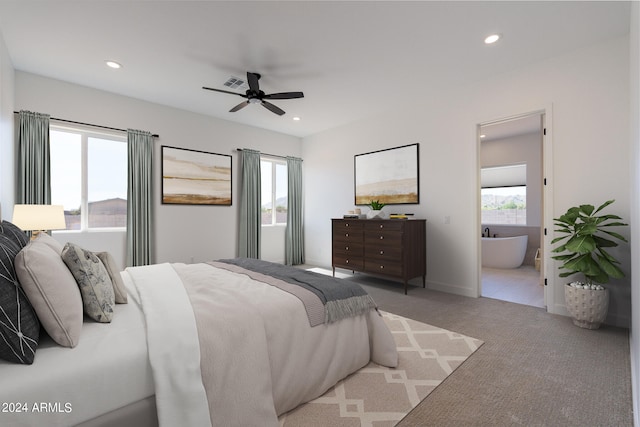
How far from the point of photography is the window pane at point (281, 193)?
6.16 metres

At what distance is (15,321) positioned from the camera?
3.50ft

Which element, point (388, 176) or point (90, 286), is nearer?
point (90, 286)

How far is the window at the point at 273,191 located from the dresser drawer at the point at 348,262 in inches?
70.8

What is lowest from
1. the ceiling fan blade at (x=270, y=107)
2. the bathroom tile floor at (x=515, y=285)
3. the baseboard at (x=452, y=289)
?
the bathroom tile floor at (x=515, y=285)

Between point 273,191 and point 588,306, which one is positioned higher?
point 273,191

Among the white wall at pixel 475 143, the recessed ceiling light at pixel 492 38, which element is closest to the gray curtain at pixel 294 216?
the white wall at pixel 475 143

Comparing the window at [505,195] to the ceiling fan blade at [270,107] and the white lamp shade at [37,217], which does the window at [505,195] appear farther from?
the white lamp shade at [37,217]

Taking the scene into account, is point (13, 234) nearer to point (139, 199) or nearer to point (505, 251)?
point (139, 199)

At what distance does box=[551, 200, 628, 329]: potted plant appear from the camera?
2.64 metres

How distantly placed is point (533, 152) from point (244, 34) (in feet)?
20.2

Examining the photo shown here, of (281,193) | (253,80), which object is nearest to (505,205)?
(281,193)

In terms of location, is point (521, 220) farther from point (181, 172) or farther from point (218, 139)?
point (181, 172)

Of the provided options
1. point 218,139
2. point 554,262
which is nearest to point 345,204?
point 218,139

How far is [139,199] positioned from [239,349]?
12.2 feet
